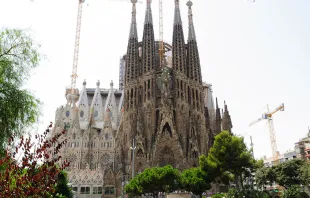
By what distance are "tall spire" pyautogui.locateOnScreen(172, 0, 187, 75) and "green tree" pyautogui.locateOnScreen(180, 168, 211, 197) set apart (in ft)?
89.2

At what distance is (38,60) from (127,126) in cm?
4615

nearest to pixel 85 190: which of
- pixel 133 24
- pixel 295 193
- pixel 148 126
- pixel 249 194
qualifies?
pixel 148 126

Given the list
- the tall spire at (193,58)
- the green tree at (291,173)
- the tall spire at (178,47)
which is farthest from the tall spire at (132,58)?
the green tree at (291,173)

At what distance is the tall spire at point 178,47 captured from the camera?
205 ft

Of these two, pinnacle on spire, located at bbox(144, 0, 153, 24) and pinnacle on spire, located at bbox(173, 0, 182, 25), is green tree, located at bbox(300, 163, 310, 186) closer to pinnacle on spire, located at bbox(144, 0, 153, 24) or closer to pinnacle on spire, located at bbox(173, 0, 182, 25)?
pinnacle on spire, located at bbox(173, 0, 182, 25)

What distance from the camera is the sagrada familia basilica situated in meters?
54.4

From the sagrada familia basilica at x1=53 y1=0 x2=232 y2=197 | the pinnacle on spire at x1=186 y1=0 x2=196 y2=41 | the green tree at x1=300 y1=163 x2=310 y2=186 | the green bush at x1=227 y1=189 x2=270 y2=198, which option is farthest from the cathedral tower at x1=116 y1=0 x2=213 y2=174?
the green bush at x1=227 y1=189 x2=270 y2=198

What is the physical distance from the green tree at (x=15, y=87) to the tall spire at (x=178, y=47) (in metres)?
50.2

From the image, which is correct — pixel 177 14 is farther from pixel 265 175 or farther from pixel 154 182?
pixel 265 175

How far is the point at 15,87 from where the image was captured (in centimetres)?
1227

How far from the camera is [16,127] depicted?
1220 centimetres

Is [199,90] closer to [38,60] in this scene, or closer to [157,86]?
[157,86]

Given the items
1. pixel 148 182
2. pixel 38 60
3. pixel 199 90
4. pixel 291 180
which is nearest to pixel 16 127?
pixel 38 60

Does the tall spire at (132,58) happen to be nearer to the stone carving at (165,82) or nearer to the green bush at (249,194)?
the stone carving at (165,82)
